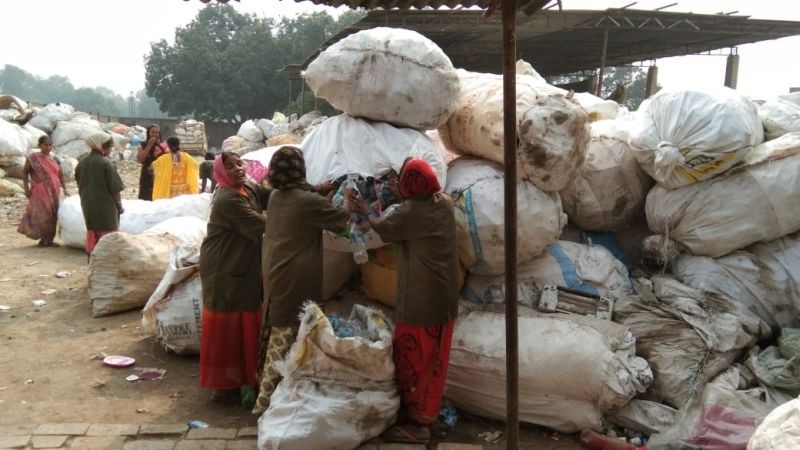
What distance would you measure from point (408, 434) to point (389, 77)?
1.89 m

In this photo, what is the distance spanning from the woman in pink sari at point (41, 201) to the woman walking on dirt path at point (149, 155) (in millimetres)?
1193

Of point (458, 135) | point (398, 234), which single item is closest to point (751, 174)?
point (458, 135)

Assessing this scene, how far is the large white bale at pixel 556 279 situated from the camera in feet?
11.4

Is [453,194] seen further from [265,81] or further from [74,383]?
[265,81]

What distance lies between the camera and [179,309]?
388 cm

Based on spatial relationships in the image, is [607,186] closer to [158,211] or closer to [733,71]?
[158,211]

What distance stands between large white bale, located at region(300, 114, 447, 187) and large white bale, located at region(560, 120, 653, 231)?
999mm

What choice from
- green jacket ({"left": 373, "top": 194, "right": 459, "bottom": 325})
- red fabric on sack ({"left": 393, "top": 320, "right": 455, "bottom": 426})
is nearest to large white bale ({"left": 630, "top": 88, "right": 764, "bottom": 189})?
green jacket ({"left": 373, "top": 194, "right": 459, "bottom": 325})

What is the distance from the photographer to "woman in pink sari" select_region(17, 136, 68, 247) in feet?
23.7

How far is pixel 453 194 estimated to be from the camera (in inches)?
132

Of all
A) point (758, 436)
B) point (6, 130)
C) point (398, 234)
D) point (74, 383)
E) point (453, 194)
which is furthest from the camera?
point (6, 130)

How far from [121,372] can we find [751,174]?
13.3 ft

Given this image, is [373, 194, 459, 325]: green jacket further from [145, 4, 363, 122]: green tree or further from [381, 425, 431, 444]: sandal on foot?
[145, 4, 363, 122]: green tree

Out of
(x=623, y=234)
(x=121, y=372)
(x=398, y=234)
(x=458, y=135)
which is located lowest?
(x=121, y=372)
